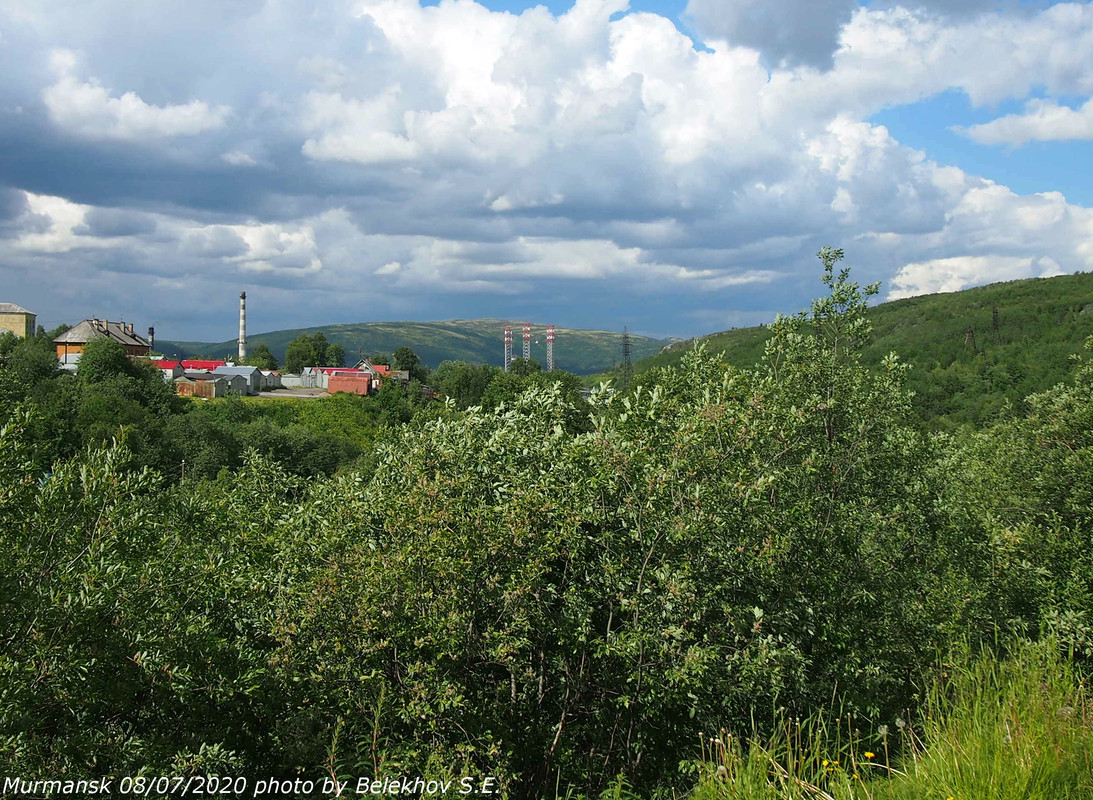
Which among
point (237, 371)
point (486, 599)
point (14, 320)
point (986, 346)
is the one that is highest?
point (14, 320)

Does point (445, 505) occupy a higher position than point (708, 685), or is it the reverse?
point (445, 505)

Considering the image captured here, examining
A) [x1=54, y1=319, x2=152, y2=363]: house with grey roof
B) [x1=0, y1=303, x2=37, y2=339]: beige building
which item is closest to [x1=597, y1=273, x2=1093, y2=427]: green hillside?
[x1=54, y1=319, x2=152, y2=363]: house with grey roof

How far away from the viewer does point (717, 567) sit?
912cm

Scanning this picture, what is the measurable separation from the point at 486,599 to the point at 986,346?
6224 inches

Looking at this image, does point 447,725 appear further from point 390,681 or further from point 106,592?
point 106,592

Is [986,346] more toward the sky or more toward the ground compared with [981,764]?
more toward the sky

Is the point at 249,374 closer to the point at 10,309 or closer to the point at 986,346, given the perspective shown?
the point at 10,309

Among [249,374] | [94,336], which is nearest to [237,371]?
[249,374]

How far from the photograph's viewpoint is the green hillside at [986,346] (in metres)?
100

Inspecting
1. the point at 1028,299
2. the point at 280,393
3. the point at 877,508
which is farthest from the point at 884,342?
the point at 877,508

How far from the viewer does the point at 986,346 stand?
465ft

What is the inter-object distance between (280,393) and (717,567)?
154048 mm

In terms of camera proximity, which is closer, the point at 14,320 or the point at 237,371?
the point at 237,371

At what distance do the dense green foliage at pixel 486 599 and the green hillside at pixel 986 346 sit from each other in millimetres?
59603
